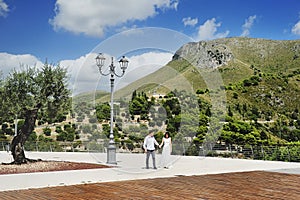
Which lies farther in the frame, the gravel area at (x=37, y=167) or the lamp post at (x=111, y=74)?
the lamp post at (x=111, y=74)

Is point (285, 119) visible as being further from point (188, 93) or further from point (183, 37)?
point (183, 37)

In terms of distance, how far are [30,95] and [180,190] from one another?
7305 mm

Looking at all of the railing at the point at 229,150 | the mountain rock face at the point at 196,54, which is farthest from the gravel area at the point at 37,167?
the railing at the point at 229,150

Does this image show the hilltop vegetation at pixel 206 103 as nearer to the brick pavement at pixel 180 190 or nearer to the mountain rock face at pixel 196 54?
the mountain rock face at pixel 196 54

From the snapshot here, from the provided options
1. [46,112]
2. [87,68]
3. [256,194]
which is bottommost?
[256,194]

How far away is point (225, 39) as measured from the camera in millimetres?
83000

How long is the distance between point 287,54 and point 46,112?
63.9 m

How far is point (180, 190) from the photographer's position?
29.0 feet

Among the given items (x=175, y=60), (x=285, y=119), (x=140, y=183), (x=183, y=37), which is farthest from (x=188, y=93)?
(x=285, y=119)

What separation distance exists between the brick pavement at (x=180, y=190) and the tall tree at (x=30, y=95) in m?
5.32

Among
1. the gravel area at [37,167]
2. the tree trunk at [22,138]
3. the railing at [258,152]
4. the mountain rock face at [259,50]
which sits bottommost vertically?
the gravel area at [37,167]

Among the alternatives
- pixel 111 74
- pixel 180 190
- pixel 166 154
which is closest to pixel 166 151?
pixel 166 154

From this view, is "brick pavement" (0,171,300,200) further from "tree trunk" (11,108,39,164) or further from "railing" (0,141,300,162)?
"railing" (0,141,300,162)

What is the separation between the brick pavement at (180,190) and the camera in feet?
26.0
